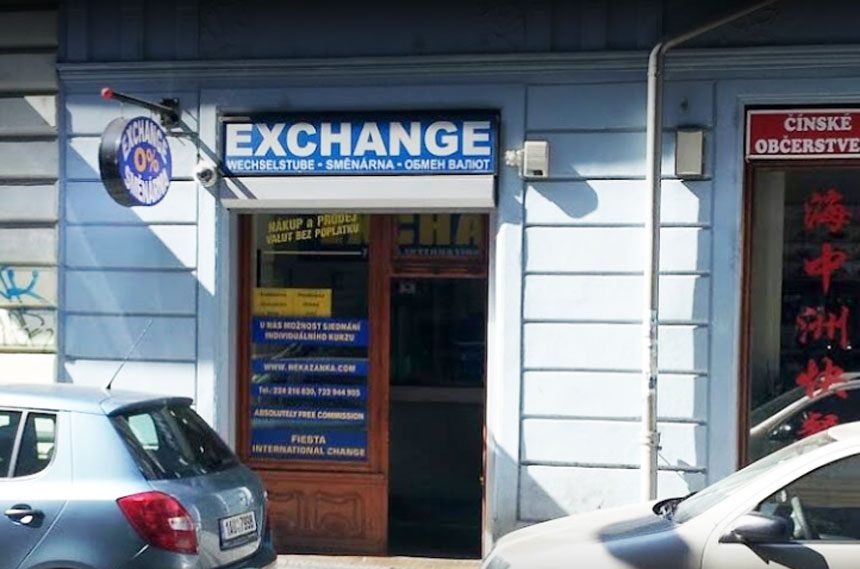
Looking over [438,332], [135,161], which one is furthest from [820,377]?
[135,161]

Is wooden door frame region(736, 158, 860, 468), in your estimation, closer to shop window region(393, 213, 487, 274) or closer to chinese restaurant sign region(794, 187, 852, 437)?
chinese restaurant sign region(794, 187, 852, 437)

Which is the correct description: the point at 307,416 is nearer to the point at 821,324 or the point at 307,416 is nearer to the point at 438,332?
the point at 438,332

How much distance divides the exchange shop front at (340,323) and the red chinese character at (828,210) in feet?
8.14

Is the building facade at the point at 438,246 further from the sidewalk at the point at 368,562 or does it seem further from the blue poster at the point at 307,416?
the sidewalk at the point at 368,562

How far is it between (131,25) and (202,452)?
4.30 metres

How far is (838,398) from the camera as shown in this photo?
8.17 m

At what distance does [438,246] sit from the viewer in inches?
349

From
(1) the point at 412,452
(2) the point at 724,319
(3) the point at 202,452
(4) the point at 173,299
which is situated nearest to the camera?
(3) the point at 202,452

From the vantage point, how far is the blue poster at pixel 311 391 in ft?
29.4

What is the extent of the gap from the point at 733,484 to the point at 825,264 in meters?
3.47

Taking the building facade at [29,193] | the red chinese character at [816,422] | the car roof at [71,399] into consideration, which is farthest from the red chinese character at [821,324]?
the building facade at [29,193]

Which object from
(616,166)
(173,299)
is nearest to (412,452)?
(173,299)

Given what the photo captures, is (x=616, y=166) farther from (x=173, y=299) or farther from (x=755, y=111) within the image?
(x=173, y=299)

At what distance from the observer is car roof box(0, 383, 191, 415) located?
5.63 meters
